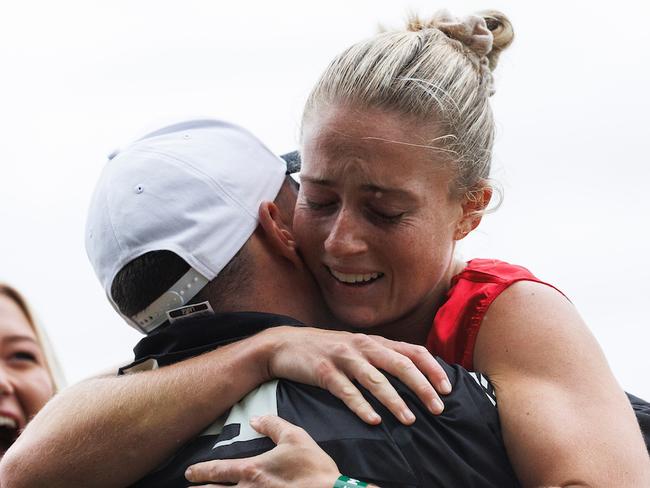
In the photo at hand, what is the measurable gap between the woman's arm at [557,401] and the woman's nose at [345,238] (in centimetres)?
39

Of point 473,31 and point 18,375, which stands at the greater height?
point 473,31

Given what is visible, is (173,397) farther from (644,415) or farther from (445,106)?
(644,415)

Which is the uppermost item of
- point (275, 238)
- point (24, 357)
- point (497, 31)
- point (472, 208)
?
point (497, 31)

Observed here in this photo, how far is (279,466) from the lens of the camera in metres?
2.04

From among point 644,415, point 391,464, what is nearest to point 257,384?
point 391,464

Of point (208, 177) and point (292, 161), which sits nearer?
point (208, 177)

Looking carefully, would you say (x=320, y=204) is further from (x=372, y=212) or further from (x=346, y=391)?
(x=346, y=391)

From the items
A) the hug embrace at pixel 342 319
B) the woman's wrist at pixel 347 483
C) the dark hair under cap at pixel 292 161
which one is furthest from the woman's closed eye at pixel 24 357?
the woman's wrist at pixel 347 483

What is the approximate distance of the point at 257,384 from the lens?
2.28m

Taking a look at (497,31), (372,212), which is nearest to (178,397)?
(372,212)

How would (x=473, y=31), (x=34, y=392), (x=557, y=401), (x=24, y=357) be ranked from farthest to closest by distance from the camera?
(x=24, y=357) < (x=34, y=392) < (x=473, y=31) < (x=557, y=401)

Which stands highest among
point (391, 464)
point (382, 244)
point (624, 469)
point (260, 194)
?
point (260, 194)

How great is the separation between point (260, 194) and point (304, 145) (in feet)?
0.63

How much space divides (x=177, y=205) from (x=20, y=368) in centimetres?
223
